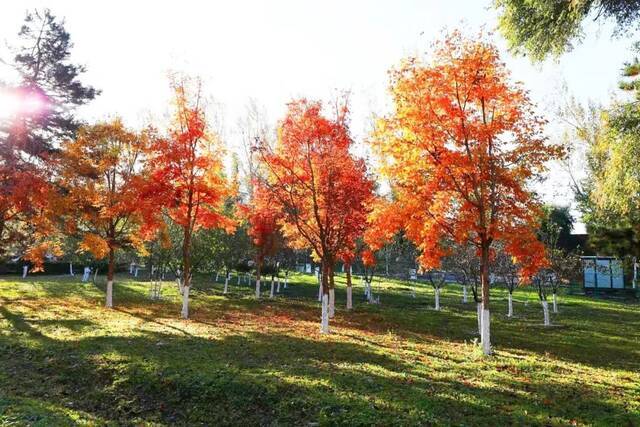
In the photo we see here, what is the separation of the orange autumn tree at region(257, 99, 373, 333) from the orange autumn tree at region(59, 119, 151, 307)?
6538mm

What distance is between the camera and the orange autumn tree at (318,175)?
1744 cm

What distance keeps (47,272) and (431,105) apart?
45738 mm

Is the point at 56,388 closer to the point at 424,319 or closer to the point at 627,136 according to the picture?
the point at 627,136

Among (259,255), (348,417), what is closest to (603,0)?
(348,417)

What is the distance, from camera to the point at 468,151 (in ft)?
43.9

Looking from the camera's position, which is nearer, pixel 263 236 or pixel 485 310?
pixel 485 310

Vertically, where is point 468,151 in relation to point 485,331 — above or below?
above

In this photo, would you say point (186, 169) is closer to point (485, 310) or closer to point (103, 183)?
point (103, 183)

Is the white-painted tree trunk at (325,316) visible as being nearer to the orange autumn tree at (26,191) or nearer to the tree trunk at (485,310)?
the tree trunk at (485,310)

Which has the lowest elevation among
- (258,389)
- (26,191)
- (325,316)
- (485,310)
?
(258,389)

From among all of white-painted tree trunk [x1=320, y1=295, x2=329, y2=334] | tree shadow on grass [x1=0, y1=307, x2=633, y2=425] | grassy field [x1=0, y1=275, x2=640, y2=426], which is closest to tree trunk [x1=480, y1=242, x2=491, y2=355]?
grassy field [x1=0, y1=275, x2=640, y2=426]

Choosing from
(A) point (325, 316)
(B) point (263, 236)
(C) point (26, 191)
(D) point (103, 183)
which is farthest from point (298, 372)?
(B) point (263, 236)

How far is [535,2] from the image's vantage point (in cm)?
859

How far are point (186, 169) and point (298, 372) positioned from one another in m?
12.4
